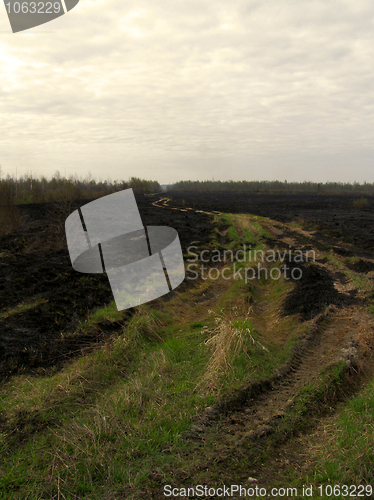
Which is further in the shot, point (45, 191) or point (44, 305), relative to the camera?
point (45, 191)

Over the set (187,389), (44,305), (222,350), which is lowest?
(187,389)

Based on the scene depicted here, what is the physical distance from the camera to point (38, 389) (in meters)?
5.58

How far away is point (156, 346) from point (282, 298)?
423 centimetres

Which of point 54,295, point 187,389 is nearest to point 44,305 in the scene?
point 54,295

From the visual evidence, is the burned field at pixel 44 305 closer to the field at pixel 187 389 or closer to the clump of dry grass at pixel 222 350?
the field at pixel 187 389

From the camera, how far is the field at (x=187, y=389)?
3.58 meters

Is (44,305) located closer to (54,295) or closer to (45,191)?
(54,295)

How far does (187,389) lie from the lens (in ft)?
Answer: 17.4

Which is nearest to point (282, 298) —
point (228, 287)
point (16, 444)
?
point (228, 287)

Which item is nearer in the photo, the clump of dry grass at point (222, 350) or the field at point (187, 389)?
the field at point (187, 389)

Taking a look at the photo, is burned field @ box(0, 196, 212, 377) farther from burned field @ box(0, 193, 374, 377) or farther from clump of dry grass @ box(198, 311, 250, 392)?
clump of dry grass @ box(198, 311, 250, 392)

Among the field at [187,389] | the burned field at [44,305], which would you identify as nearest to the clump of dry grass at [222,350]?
the field at [187,389]

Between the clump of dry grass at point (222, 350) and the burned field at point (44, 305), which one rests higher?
the burned field at point (44, 305)

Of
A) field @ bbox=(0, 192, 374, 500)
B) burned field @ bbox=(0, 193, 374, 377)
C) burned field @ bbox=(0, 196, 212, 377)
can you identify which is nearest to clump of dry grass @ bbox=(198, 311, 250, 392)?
field @ bbox=(0, 192, 374, 500)
